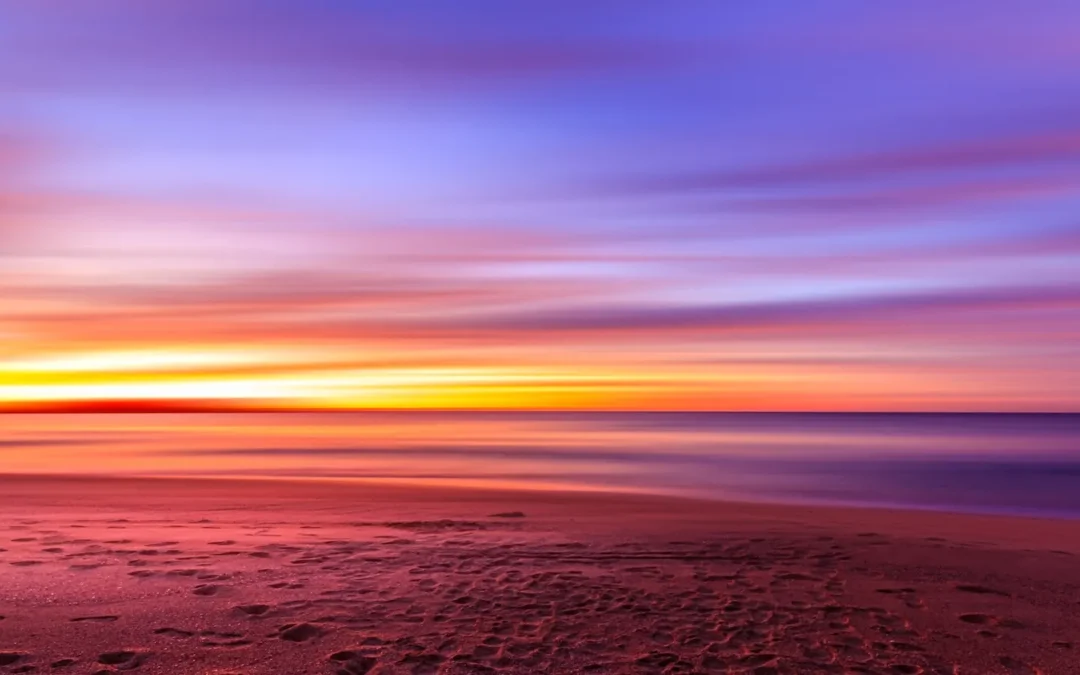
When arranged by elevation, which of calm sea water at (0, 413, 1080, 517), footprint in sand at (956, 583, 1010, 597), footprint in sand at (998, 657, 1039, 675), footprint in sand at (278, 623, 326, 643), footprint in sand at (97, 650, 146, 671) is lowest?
calm sea water at (0, 413, 1080, 517)

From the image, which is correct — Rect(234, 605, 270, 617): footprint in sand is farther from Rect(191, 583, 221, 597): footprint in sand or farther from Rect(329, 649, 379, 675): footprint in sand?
Rect(329, 649, 379, 675): footprint in sand

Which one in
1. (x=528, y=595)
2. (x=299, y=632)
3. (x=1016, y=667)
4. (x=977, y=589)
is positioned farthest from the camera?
(x=977, y=589)

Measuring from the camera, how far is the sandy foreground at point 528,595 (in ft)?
25.4

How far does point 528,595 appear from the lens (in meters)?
9.92

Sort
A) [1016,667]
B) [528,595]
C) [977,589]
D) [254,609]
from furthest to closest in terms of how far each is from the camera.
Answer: [977,589] < [528,595] < [254,609] < [1016,667]

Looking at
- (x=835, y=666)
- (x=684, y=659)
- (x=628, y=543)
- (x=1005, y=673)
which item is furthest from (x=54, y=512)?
(x=1005, y=673)

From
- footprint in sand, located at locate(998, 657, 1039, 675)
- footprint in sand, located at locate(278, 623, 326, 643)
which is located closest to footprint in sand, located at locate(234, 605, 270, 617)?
footprint in sand, located at locate(278, 623, 326, 643)

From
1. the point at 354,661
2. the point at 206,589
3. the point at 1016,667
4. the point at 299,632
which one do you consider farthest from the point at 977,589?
the point at 206,589

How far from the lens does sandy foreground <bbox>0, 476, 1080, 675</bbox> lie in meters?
7.75

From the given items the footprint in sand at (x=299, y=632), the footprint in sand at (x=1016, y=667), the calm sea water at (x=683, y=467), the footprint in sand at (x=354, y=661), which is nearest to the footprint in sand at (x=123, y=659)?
the footprint in sand at (x=299, y=632)

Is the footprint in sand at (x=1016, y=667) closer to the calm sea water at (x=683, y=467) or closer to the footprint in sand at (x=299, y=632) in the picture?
the footprint in sand at (x=299, y=632)

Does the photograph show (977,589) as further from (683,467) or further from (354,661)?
(683,467)

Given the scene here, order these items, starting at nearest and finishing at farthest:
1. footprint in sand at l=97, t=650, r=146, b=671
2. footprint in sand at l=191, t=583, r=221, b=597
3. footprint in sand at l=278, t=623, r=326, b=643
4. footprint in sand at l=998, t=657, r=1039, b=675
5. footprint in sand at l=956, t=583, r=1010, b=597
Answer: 1. footprint in sand at l=97, t=650, r=146, b=671
2. footprint in sand at l=998, t=657, r=1039, b=675
3. footprint in sand at l=278, t=623, r=326, b=643
4. footprint in sand at l=191, t=583, r=221, b=597
5. footprint in sand at l=956, t=583, r=1010, b=597

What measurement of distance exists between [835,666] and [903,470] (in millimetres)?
35223
